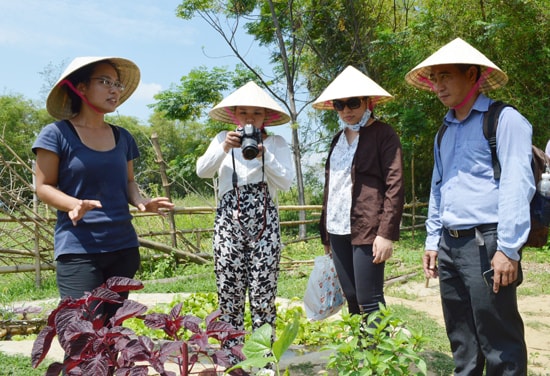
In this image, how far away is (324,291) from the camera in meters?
2.71

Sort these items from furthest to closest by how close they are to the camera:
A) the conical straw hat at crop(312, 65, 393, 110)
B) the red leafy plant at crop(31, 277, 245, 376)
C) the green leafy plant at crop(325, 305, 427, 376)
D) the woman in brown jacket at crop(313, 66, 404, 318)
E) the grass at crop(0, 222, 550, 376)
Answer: the grass at crop(0, 222, 550, 376)
the conical straw hat at crop(312, 65, 393, 110)
the woman in brown jacket at crop(313, 66, 404, 318)
the green leafy plant at crop(325, 305, 427, 376)
the red leafy plant at crop(31, 277, 245, 376)

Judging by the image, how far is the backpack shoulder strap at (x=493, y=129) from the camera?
6.40ft

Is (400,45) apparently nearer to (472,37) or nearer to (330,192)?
(472,37)

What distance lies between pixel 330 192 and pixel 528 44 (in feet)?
27.4

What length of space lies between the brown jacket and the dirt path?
4.90 feet

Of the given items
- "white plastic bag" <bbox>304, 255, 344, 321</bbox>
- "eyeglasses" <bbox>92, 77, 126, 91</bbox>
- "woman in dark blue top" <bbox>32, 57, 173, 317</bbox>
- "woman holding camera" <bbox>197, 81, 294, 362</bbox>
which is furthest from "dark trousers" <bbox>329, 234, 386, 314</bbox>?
"eyeglasses" <bbox>92, 77, 126, 91</bbox>

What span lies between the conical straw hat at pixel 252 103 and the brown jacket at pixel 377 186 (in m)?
0.54

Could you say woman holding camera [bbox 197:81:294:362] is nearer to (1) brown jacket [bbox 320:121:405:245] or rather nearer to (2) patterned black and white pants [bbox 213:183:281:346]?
(2) patterned black and white pants [bbox 213:183:281:346]

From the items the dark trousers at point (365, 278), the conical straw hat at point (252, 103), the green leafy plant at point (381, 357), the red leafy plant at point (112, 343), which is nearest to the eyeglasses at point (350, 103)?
the conical straw hat at point (252, 103)

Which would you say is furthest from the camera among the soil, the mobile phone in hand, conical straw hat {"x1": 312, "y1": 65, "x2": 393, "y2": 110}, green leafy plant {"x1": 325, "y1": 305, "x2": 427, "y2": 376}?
the soil

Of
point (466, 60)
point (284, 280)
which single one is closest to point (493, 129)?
point (466, 60)

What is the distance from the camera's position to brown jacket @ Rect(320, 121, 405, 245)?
2.40 meters

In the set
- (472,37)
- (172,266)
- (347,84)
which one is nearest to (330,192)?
(347,84)

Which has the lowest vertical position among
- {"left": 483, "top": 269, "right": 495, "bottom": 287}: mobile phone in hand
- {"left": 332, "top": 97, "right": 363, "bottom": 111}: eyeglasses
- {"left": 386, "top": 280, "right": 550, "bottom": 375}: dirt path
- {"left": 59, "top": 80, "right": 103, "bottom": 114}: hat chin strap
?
{"left": 386, "top": 280, "right": 550, "bottom": 375}: dirt path
